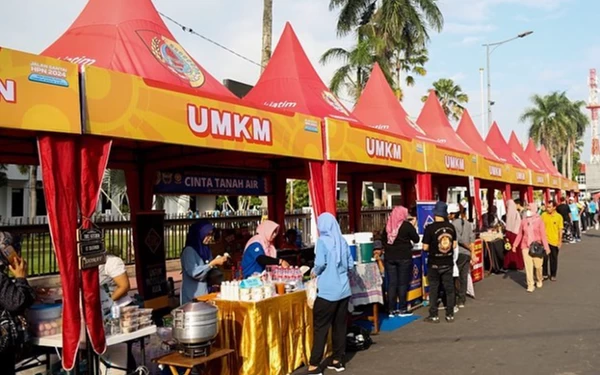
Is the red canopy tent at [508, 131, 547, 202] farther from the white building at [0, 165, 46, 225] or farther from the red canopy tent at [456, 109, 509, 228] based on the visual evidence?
the white building at [0, 165, 46, 225]

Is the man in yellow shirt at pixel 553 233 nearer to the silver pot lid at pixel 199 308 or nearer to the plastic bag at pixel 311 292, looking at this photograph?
the plastic bag at pixel 311 292

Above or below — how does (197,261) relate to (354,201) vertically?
below

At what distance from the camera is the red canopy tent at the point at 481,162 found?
14.9 meters

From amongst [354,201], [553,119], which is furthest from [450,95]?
[354,201]

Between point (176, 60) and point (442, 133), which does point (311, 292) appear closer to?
point (176, 60)

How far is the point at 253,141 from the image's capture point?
6.32 m

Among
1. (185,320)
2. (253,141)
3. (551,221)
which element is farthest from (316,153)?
(551,221)

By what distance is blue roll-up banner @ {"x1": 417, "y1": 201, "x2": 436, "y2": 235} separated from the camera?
409 inches

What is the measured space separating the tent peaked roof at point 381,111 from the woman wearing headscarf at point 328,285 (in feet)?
23.7

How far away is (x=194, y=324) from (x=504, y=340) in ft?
14.6

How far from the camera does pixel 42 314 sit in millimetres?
4473

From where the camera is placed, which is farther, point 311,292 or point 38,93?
point 311,292

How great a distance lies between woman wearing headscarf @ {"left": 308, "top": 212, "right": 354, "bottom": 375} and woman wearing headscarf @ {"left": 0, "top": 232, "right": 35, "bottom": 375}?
109 inches

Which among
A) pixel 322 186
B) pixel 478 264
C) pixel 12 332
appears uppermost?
pixel 322 186
